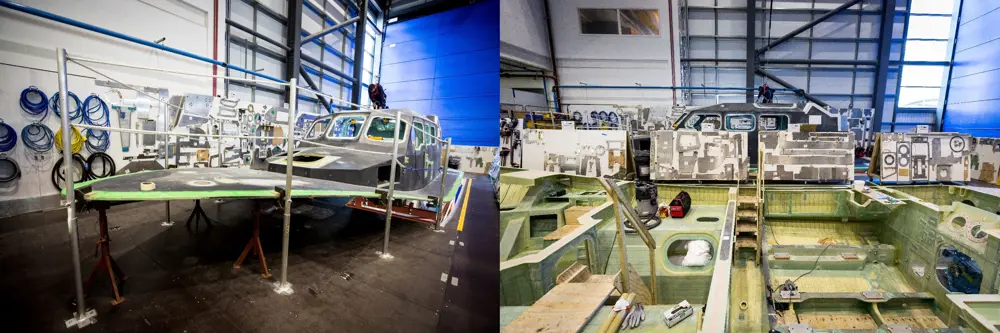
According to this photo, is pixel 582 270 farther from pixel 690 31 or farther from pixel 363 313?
pixel 690 31

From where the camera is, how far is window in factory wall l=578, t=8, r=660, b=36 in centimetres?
809

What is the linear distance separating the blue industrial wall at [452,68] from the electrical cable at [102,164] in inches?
121

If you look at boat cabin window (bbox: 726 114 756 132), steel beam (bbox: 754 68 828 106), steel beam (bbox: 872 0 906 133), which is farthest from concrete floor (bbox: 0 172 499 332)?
steel beam (bbox: 872 0 906 133)

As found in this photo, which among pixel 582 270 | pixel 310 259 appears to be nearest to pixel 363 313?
pixel 310 259

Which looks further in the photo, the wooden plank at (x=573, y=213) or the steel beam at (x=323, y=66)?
the steel beam at (x=323, y=66)

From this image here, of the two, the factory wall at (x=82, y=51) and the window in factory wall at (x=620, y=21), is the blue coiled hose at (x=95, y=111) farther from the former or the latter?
the window in factory wall at (x=620, y=21)

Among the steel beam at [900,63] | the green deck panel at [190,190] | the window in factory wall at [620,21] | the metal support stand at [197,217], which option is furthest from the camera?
the steel beam at [900,63]

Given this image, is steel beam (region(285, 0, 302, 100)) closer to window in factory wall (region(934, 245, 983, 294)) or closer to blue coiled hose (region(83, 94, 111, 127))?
blue coiled hose (region(83, 94, 111, 127))

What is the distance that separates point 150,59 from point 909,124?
17688 millimetres

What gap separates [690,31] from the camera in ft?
34.8

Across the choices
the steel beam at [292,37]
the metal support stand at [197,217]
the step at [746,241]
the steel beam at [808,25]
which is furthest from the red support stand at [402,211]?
the steel beam at [808,25]

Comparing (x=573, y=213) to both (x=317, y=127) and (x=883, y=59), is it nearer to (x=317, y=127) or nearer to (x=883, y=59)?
(x=317, y=127)

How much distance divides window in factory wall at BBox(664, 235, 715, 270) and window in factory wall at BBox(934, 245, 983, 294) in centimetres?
171

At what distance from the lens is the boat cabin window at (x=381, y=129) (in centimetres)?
414
